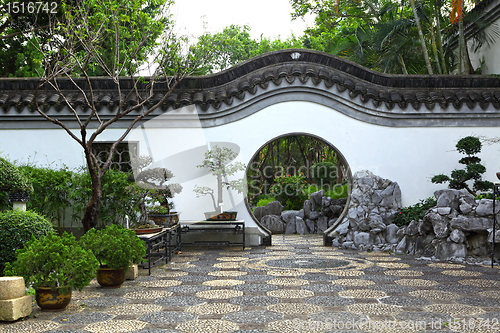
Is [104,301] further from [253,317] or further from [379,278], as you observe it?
[379,278]

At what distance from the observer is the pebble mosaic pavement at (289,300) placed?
373cm

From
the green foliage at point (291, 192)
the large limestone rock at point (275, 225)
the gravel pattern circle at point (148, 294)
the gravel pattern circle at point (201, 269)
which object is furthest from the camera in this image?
the green foliage at point (291, 192)

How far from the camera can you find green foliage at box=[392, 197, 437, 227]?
807 cm

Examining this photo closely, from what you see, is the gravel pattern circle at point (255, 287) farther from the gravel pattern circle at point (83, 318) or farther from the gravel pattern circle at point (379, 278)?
the gravel pattern circle at point (83, 318)

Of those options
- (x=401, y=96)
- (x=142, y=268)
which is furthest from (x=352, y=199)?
(x=142, y=268)

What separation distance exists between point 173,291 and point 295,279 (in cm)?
166

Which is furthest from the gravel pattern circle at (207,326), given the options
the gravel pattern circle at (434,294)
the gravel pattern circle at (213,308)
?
the gravel pattern circle at (434,294)

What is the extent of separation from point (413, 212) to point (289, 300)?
4621 millimetres

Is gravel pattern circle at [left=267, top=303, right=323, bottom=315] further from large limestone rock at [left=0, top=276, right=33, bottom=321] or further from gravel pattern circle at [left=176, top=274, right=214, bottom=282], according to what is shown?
large limestone rock at [left=0, top=276, right=33, bottom=321]

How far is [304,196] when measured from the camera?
588 inches

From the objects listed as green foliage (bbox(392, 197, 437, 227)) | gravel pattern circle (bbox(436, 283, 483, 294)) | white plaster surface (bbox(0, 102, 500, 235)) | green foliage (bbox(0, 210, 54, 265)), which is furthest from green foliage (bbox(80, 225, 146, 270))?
green foliage (bbox(392, 197, 437, 227))

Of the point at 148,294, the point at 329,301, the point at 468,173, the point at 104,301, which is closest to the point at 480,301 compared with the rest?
the point at 329,301

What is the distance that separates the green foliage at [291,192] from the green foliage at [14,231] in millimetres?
10484

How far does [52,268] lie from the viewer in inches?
162
